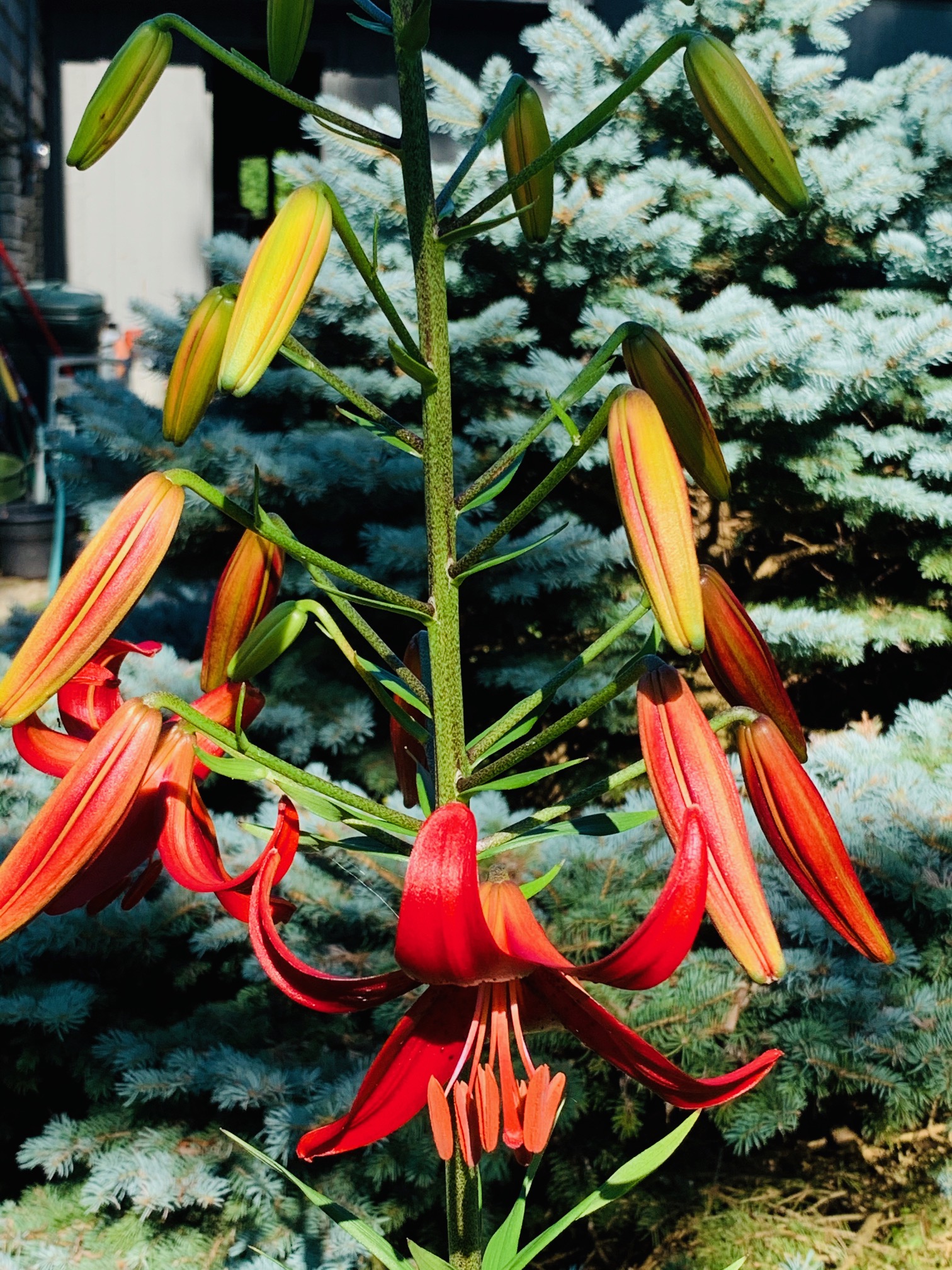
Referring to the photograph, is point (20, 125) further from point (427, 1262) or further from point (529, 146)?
point (427, 1262)

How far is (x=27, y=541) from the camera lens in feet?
→ 13.7

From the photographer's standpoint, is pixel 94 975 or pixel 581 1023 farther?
pixel 94 975

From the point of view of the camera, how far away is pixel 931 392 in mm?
2088

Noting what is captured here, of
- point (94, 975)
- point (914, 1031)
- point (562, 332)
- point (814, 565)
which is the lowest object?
point (94, 975)

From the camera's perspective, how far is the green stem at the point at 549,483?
60 centimetres

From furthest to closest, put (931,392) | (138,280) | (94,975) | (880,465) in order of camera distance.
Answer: (138,280) < (880,465) < (931,392) < (94,975)

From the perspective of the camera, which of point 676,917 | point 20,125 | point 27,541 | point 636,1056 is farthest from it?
point 20,125

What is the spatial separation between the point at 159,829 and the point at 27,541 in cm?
386

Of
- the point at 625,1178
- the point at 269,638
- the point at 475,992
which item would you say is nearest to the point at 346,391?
the point at 269,638

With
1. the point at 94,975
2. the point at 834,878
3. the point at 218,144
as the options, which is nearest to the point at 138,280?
the point at 218,144

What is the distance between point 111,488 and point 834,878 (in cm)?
190

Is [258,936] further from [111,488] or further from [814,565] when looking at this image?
[814,565]

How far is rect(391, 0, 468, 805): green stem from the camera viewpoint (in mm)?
659

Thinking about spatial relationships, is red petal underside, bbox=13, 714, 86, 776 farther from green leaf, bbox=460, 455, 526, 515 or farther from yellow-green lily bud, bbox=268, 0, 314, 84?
yellow-green lily bud, bbox=268, 0, 314, 84
